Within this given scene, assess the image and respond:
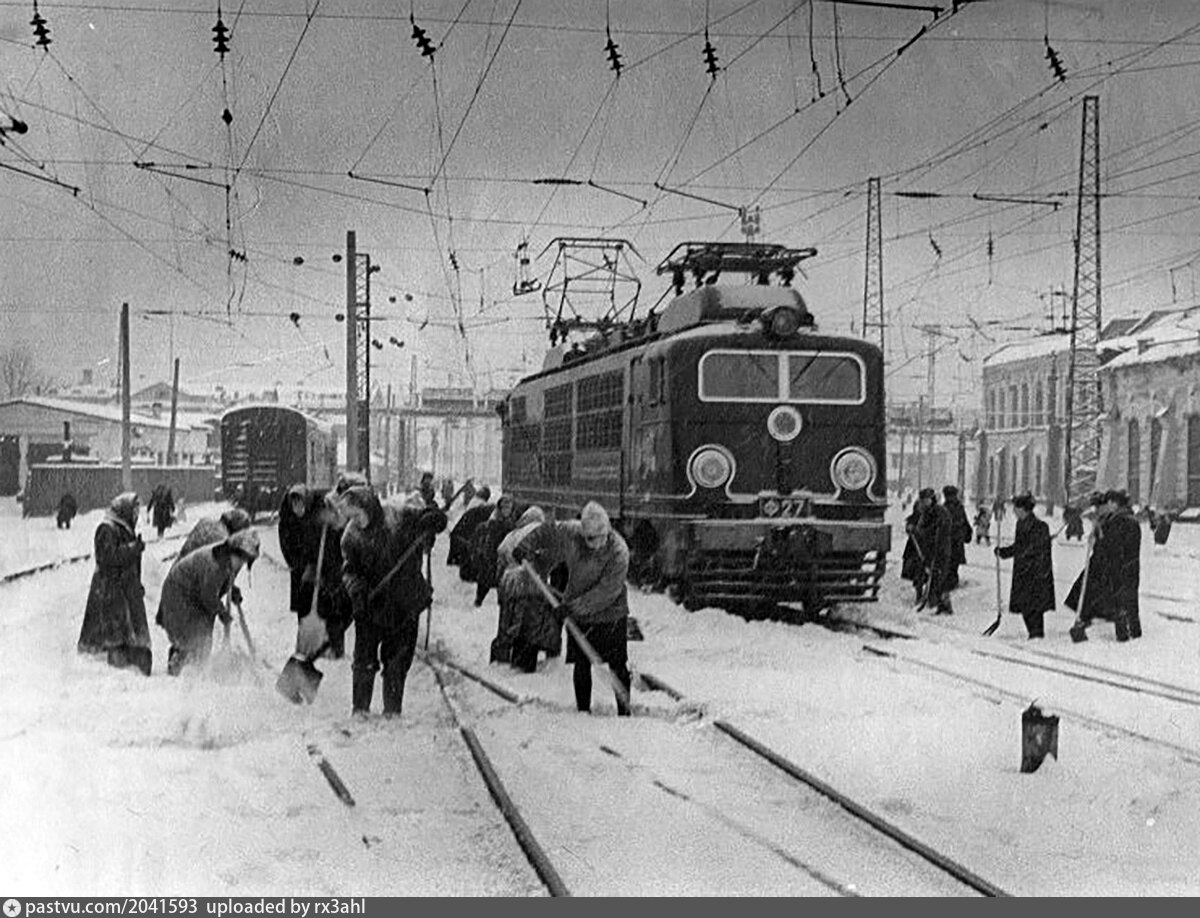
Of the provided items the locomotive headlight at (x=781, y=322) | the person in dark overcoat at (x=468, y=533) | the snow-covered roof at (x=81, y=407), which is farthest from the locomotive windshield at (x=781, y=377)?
the snow-covered roof at (x=81, y=407)

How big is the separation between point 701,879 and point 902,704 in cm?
358

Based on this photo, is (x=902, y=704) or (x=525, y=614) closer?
(x=902, y=704)

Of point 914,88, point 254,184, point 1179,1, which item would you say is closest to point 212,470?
point 254,184

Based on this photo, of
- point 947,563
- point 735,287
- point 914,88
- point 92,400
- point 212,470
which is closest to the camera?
point 914,88

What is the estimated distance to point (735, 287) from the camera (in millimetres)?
13062

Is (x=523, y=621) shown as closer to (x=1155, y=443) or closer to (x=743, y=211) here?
(x=743, y=211)

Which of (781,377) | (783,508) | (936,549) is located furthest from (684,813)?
→ (936,549)

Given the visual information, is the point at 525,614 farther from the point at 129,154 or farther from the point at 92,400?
the point at 92,400

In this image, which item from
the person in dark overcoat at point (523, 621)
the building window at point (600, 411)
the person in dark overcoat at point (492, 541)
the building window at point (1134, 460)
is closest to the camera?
the person in dark overcoat at point (523, 621)

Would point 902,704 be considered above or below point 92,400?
below

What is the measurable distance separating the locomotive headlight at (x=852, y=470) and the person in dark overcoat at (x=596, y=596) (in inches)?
191

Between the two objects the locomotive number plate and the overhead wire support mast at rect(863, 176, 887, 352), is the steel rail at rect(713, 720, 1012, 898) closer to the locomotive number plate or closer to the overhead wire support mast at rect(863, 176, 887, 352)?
the locomotive number plate

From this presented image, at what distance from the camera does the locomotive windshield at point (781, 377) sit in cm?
1250

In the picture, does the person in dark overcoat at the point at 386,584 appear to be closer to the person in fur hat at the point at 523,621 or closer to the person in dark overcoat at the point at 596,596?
the person in dark overcoat at the point at 596,596
